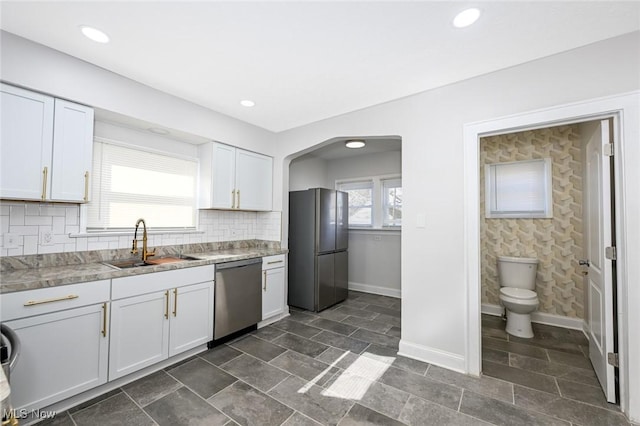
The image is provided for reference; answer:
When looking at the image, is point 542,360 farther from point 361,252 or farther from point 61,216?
point 61,216

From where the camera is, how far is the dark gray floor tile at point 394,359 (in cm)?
245

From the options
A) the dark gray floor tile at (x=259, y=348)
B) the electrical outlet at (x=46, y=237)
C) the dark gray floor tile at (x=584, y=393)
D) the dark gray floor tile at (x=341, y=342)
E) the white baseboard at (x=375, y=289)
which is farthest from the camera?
the white baseboard at (x=375, y=289)

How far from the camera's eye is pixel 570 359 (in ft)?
8.45

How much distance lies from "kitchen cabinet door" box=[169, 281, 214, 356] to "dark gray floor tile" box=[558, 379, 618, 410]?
9.90 ft

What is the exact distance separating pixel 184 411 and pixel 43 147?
2136mm

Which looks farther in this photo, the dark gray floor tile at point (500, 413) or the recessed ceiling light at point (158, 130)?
the recessed ceiling light at point (158, 130)

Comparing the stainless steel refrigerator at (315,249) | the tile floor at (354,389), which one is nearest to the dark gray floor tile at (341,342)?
the tile floor at (354,389)

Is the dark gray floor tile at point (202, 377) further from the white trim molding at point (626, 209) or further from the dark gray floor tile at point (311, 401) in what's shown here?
the white trim molding at point (626, 209)

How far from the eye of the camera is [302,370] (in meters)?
2.40

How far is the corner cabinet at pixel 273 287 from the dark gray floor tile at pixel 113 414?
1557 mm

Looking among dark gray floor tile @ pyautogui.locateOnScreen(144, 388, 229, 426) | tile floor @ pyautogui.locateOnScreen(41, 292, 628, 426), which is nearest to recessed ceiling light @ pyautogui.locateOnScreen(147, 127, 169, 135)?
tile floor @ pyautogui.locateOnScreen(41, 292, 628, 426)

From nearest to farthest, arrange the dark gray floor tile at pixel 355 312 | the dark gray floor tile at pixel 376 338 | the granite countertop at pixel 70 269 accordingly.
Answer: the granite countertop at pixel 70 269
the dark gray floor tile at pixel 376 338
the dark gray floor tile at pixel 355 312

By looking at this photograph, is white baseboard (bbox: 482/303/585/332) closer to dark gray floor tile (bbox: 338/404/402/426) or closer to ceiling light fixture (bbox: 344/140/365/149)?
dark gray floor tile (bbox: 338/404/402/426)

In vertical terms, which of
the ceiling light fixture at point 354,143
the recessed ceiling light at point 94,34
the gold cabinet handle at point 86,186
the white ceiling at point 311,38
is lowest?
the gold cabinet handle at point 86,186
